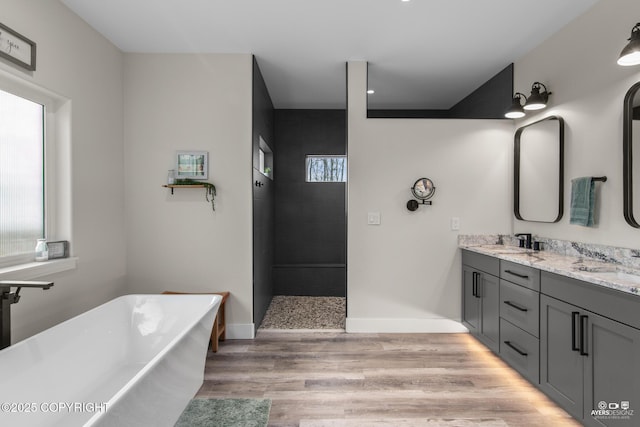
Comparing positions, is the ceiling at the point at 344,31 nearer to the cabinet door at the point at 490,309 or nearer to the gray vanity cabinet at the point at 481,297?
the gray vanity cabinet at the point at 481,297

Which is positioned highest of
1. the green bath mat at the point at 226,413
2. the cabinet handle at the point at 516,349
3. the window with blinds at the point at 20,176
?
the window with blinds at the point at 20,176

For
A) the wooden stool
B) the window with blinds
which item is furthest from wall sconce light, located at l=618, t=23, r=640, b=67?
the window with blinds

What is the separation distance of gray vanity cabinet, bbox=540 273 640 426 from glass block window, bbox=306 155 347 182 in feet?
10.8

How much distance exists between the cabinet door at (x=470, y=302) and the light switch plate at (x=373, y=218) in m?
Answer: 1.02

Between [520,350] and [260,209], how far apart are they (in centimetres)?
274

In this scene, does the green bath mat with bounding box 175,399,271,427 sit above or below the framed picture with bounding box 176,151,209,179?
below

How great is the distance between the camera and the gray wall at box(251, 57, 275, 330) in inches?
131

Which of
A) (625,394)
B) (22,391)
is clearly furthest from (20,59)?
(625,394)

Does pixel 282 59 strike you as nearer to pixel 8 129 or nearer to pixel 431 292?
pixel 8 129

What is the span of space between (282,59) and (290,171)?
1947 millimetres

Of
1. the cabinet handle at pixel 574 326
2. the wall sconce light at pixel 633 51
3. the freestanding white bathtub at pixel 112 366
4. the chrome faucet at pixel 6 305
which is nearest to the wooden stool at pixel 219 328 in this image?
the freestanding white bathtub at pixel 112 366

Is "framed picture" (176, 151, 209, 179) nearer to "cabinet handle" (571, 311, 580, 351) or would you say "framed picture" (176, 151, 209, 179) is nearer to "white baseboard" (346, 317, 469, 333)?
"white baseboard" (346, 317, 469, 333)

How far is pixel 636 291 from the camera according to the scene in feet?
5.00

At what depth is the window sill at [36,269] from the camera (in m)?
1.96
